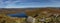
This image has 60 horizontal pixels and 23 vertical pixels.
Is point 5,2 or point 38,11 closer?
point 38,11

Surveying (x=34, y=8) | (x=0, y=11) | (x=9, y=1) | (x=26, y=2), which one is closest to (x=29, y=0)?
(x=26, y=2)

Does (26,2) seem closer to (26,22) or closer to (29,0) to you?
(29,0)

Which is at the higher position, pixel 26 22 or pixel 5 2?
pixel 5 2

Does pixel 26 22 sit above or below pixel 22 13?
below

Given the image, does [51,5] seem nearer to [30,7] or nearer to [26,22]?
[30,7]

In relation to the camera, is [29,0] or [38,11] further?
[29,0]

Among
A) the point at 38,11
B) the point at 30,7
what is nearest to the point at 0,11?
the point at 30,7

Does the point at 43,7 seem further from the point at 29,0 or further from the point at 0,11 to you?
the point at 0,11

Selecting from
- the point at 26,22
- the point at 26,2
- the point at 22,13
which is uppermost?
the point at 26,2
